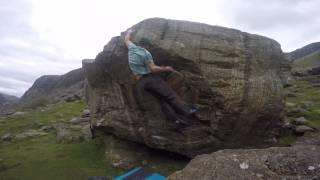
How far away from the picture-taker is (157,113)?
20.7m

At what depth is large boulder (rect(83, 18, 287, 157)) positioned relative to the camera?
20156 mm

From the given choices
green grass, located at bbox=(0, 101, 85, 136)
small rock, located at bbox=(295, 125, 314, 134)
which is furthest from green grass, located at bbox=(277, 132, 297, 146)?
green grass, located at bbox=(0, 101, 85, 136)

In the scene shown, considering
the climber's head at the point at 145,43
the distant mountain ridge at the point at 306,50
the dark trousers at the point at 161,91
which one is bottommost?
the dark trousers at the point at 161,91

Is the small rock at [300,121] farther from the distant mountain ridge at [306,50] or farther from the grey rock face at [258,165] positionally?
the distant mountain ridge at [306,50]

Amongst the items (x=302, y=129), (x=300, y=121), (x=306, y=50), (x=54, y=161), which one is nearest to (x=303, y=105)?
(x=300, y=121)

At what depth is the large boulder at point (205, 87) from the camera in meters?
20.2

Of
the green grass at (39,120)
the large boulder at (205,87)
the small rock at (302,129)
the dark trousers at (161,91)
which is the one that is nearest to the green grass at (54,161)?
the large boulder at (205,87)

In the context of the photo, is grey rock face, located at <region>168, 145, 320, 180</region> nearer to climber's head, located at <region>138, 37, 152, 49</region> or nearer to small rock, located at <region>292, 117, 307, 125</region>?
climber's head, located at <region>138, 37, 152, 49</region>

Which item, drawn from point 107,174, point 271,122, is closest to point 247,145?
point 271,122

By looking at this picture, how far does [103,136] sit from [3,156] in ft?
16.9

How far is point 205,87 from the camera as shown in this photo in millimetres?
20094

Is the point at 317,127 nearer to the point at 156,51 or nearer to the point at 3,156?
the point at 156,51

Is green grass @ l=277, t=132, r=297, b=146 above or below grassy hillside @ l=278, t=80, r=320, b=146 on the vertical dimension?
below

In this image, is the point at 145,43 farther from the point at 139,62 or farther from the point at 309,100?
the point at 309,100
